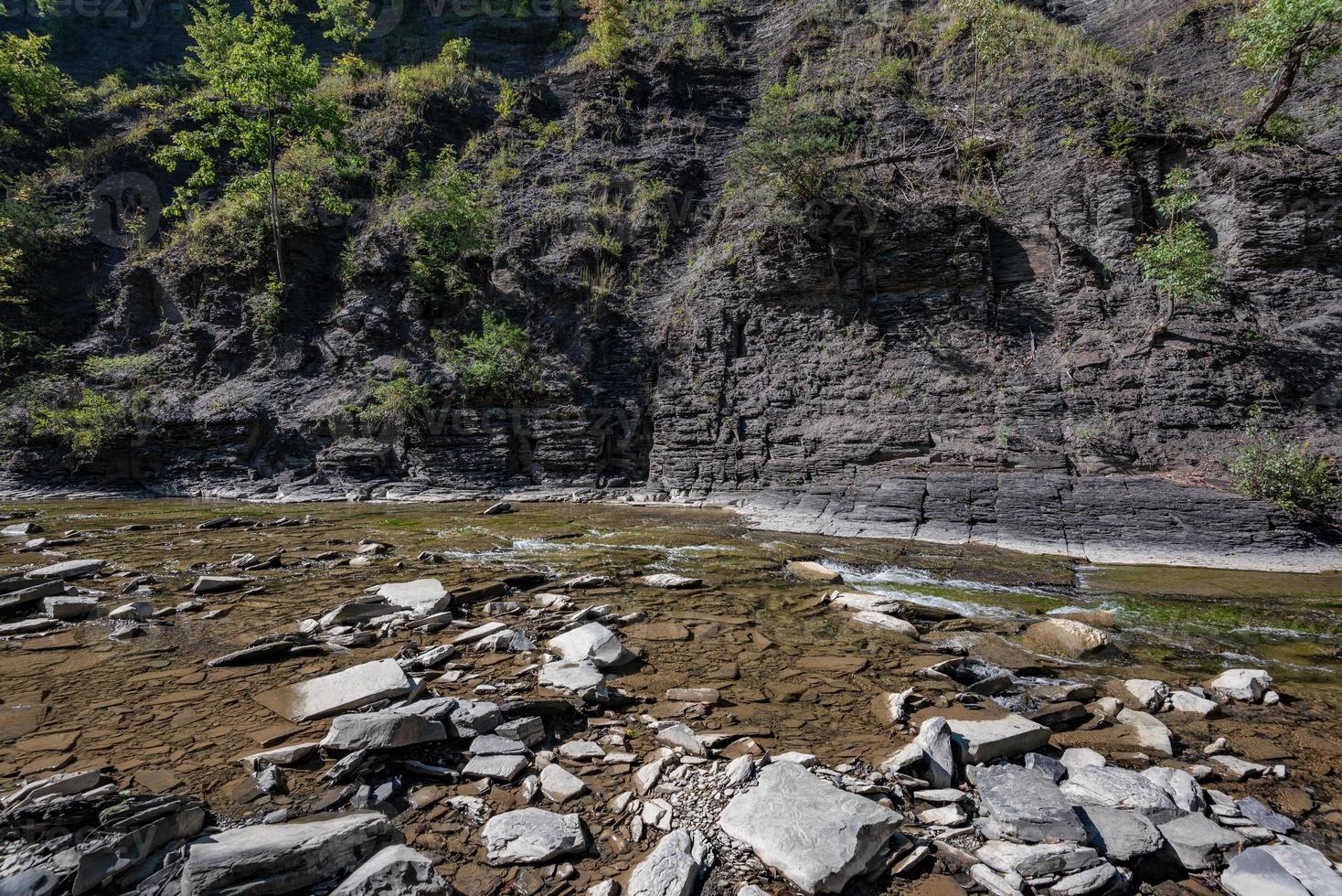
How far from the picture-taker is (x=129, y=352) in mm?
19156

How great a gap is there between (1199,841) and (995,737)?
0.75 m

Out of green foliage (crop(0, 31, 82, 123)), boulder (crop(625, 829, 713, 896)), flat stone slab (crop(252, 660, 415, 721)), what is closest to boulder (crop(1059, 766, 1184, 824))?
boulder (crop(625, 829, 713, 896))

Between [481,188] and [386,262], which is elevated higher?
[481,188]

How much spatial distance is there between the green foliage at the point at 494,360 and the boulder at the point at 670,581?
1171 cm

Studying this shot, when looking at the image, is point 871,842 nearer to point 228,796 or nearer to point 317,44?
point 228,796

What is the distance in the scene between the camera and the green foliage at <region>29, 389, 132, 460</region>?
624 inches

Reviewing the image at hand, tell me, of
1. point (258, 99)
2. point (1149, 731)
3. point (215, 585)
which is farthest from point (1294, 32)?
point (258, 99)

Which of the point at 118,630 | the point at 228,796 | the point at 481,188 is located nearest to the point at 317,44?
the point at 481,188

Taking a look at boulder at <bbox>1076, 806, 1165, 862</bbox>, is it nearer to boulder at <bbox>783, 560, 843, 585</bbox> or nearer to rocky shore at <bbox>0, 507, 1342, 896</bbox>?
rocky shore at <bbox>0, 507, 1342, 896</bbox>

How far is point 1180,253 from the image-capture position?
422 inches

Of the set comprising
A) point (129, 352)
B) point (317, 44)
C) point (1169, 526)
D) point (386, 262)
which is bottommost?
point (1169, 526)

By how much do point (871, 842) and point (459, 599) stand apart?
4.10 m

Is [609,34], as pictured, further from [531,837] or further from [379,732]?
[531,837]

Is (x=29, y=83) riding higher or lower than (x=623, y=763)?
higher
